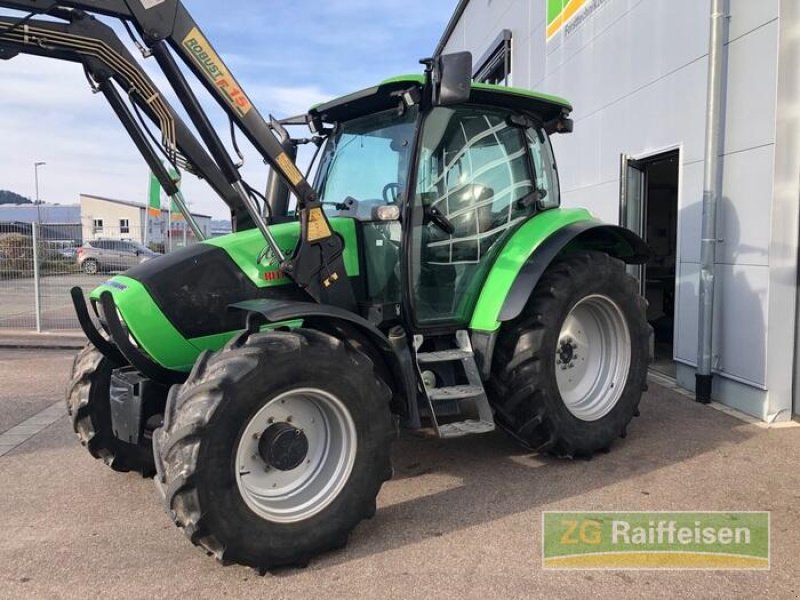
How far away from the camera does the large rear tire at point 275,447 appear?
2.86m

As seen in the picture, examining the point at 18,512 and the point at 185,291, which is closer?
the point at 185,291

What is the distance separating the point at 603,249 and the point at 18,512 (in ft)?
14.5

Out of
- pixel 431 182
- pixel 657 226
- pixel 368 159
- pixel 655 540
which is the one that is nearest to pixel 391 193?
pixel 431 182

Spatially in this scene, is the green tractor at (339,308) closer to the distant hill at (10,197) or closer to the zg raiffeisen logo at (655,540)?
the zg raiffeisen logo at (655,540)

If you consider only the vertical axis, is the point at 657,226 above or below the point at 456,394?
above

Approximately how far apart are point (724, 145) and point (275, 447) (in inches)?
180

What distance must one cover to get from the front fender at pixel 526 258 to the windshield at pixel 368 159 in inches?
33.5

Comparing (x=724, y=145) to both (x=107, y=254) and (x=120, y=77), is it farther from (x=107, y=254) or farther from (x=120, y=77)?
(x=107, y=254)

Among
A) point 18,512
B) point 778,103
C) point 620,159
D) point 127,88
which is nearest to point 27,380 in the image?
point 18,512

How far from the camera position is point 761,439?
15.5 ft

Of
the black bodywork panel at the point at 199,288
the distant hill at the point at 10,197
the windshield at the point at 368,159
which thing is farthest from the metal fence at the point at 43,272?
the distant hill at the point at 10,197

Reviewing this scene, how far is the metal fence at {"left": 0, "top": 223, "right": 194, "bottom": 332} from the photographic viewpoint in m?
11.2

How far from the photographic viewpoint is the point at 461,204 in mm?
4297

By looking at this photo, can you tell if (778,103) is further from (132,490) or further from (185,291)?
(132,490)
